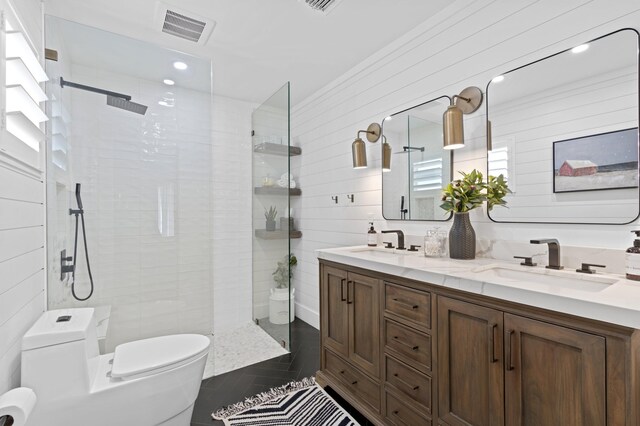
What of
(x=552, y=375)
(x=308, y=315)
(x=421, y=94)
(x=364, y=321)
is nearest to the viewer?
(x=552, y=375)

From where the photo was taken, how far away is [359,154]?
106 inches

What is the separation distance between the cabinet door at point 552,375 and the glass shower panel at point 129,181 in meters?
2.16

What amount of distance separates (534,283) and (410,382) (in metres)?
0.81

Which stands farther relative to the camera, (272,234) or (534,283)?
(272,234)

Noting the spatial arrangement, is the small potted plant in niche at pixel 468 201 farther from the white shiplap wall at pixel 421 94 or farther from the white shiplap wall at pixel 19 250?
the white shiplap wall at pixel 19 250

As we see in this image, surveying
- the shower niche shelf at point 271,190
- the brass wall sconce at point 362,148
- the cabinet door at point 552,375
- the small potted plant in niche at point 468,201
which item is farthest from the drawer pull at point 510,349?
the shower niche shelf at point 271,190

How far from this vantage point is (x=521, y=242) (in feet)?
5.57

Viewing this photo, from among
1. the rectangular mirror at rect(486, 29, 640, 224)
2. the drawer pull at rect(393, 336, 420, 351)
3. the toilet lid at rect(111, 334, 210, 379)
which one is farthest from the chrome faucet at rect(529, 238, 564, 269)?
the toilet lid at rect(111, 334, 210, 379)

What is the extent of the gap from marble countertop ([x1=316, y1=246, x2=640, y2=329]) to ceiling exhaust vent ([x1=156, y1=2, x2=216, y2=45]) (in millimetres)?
1958

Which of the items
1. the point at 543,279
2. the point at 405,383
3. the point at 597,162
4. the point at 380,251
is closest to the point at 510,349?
the point at 543,279

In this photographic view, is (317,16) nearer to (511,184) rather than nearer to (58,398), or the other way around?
(511,184)

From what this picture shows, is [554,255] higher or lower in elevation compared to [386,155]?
lower

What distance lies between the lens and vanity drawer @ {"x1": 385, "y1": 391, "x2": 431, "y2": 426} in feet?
5.03

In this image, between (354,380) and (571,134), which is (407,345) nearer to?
(354,380)
